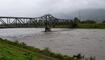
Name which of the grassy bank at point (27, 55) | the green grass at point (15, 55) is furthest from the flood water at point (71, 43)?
the green grass at point (15, 55)

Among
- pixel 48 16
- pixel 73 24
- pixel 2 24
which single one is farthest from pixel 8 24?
pixel 73 24

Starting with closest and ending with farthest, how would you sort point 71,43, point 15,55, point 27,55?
point 15,55, point 27,55, point 71,43

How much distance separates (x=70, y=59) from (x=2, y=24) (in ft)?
204

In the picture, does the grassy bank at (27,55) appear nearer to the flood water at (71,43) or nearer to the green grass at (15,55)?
the green grass at (15,55)

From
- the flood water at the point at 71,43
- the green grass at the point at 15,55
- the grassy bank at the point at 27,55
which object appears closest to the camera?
the green grass at the point at 15,55

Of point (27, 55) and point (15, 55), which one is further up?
point (15, 55)

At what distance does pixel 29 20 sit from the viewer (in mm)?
89750

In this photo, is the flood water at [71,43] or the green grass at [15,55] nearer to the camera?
the green grass at [15,55]

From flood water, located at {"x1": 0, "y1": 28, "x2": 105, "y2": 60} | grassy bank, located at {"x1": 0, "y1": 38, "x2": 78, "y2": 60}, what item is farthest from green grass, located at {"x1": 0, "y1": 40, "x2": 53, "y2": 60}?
flood water, located at {"x1": 0, "y1": 28, "x2": 105, "y2": 60}

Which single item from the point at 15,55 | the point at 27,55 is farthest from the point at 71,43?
the point at 15,55

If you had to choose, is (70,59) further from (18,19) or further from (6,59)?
(18,19)

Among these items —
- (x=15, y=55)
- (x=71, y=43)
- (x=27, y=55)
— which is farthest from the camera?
(x=71, y=43)

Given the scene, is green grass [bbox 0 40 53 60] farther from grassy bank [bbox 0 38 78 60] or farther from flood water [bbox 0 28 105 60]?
flood water [bbox 0 28 105 60]

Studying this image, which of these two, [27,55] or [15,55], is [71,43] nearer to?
[27,55]
